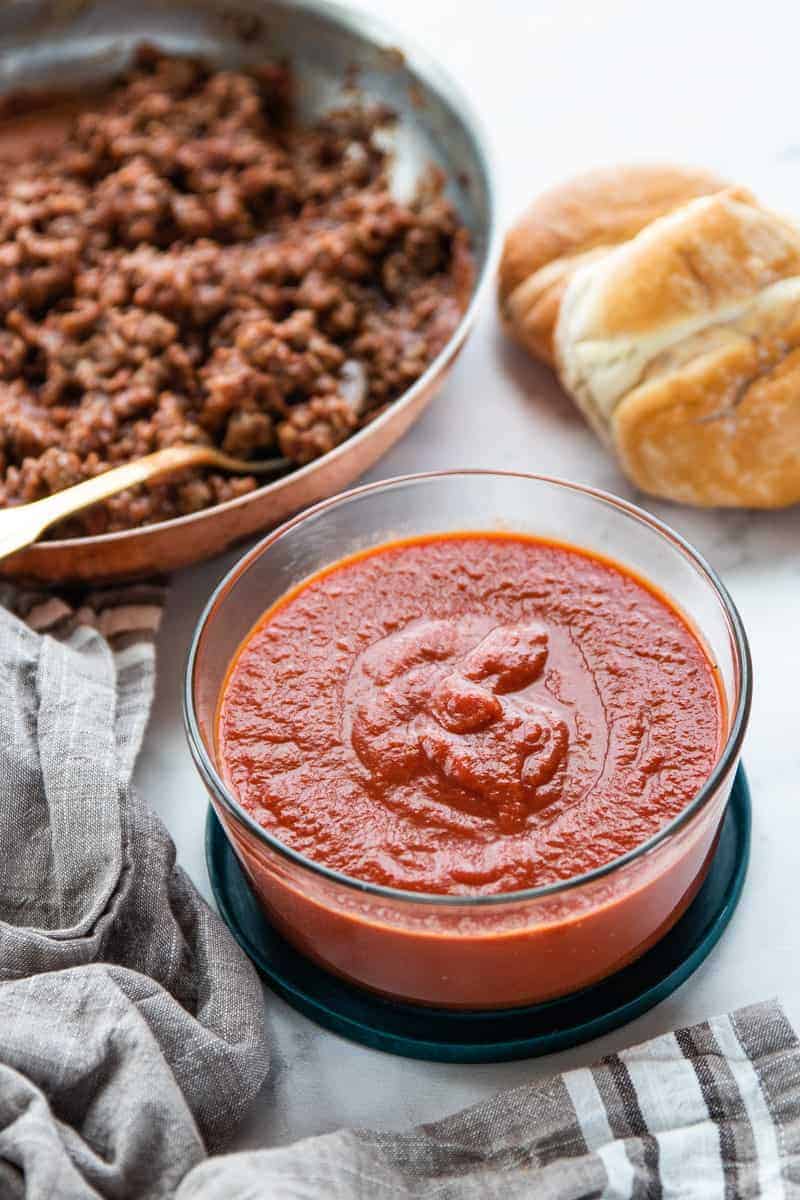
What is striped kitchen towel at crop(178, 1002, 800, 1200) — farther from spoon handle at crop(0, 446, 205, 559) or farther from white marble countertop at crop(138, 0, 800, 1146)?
spoon handle at crop(0, 446, 205, 559)

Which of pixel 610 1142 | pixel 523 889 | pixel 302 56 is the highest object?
pixel 302 56

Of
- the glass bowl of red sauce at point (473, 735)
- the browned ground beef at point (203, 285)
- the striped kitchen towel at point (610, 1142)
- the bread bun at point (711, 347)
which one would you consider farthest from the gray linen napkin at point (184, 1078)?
the bread bun at point (711, 347)

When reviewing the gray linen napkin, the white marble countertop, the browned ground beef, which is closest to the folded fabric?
the gray linen napkin

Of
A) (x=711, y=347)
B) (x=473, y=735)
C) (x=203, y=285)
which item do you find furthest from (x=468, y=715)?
(x=203, y=285)

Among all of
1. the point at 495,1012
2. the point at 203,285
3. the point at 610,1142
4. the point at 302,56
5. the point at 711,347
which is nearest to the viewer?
the point at 610,1142

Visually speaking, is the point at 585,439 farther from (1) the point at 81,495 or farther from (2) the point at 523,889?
(2) the point at 523,889

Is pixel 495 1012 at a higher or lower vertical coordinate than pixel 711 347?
lower

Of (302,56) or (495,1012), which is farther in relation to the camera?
(302,56)
